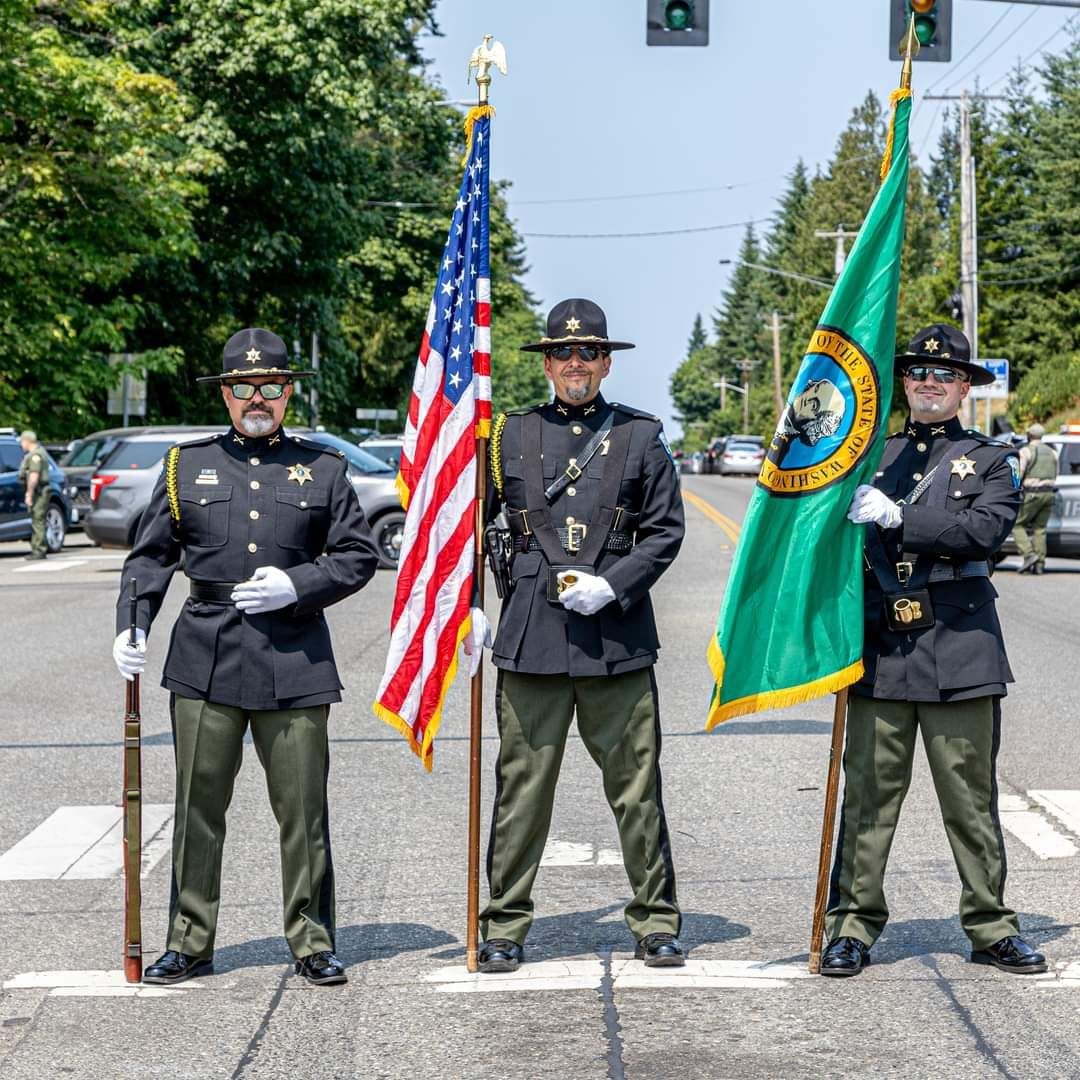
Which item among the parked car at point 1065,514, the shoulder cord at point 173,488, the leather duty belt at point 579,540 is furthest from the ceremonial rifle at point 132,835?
the parked car at point 1065,514

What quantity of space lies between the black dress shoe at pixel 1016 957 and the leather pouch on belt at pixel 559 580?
1.72 meters

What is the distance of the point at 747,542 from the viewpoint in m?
6.21

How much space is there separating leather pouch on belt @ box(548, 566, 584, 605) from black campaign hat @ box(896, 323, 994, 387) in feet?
4.14

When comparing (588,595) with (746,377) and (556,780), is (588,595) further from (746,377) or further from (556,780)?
(746,377)

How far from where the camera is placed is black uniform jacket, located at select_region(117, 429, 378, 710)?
598 centimetres

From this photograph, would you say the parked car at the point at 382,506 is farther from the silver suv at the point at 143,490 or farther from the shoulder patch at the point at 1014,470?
the shoulder patch at the point at 1014,470

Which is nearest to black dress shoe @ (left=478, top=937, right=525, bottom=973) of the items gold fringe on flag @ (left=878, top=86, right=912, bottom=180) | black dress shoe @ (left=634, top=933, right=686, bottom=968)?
black dress shoe @ (left=634, top=933, right=686, bottom=968)

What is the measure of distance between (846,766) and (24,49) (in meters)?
28.5

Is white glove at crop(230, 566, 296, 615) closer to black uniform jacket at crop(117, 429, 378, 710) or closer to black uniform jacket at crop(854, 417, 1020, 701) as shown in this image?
black uniform jacket at crop(117, 429, 378, 710)

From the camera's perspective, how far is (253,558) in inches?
237

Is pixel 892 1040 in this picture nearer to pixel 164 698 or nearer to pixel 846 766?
pixel 846 766

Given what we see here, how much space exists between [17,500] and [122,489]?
404cm

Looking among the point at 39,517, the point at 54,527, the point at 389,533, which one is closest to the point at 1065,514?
the point at 389,533

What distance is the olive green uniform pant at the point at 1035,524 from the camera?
23203mm
